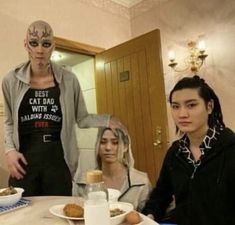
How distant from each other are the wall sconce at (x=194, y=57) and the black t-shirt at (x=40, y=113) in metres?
1.33

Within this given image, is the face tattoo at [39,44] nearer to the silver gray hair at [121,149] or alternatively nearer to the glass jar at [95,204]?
the silver gray hair at [121,149]

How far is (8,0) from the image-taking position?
→ 6.36ft

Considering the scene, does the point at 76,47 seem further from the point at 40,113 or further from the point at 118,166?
the point at 118,166

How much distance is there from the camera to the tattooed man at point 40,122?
1351 mm

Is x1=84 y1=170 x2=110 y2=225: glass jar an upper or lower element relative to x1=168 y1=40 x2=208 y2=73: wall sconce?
lower

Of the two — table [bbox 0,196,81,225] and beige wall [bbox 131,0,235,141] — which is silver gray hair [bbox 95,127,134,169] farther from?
beige wall [bbox 131,0,235,141]

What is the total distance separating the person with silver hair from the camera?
142 centimetres

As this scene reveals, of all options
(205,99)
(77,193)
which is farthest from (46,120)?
(205,99)

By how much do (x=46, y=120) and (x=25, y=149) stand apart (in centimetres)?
18

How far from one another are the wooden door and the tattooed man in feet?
2.66

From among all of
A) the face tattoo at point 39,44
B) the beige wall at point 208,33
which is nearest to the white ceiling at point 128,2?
the beige wall at point 208,33

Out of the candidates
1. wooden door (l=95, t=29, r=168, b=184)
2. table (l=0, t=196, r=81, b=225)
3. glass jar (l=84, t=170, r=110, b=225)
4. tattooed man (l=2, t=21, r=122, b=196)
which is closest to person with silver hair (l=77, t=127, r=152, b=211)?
tattooed man (l=2, t=21, r=122, b=196)

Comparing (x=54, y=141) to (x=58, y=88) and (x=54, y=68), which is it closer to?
(x=58, y=88)

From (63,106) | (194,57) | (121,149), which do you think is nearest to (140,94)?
(194,57)
